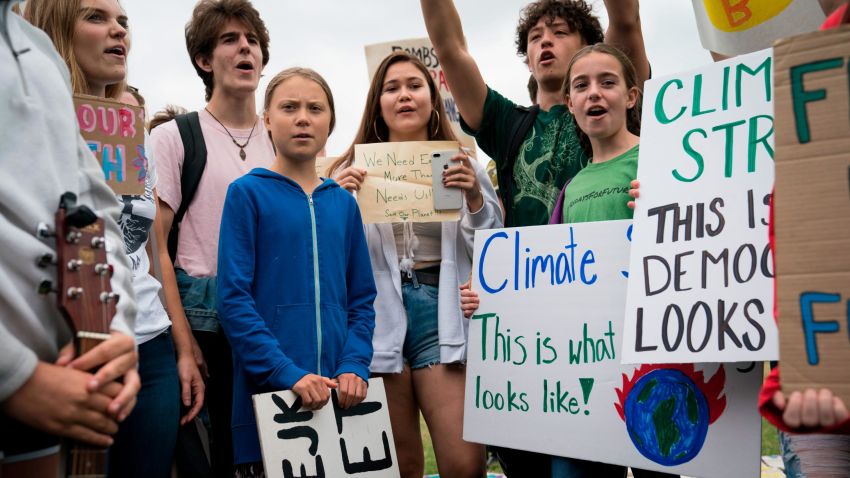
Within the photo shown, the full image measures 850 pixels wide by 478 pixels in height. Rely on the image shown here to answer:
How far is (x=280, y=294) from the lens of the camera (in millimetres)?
2943

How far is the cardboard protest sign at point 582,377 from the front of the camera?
106 inches

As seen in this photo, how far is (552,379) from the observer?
3.10 metres

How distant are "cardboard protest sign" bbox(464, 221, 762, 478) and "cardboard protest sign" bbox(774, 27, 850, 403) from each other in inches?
40.2

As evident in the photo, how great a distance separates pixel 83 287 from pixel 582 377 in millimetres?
1941

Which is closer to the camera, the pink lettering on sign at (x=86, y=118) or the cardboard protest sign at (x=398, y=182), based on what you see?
the pink lettering on sign at (x=86, y=118)

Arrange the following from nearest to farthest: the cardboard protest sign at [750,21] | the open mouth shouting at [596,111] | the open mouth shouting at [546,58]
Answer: the cardboard protest sign at [750,21], the open mouth shouting at [596,111], the open mouth shouting at [546,58]

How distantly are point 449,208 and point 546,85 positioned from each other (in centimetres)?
86

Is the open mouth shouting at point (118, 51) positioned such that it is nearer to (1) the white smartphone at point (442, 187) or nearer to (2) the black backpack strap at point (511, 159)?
(1) the white smartphone at point (442, 187)

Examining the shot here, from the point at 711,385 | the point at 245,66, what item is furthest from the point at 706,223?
the point at 245,66

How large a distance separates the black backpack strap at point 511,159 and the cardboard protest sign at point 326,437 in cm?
110

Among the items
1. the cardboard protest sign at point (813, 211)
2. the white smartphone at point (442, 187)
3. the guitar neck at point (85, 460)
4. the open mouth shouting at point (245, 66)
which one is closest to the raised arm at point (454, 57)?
the white smartphone at point (442, 187)

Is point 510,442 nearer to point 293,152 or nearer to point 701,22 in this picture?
point 293,152

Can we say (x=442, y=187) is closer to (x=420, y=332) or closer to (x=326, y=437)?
(x=420, y=332)

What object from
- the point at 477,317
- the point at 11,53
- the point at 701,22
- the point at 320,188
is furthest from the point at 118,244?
the point at 701,22
